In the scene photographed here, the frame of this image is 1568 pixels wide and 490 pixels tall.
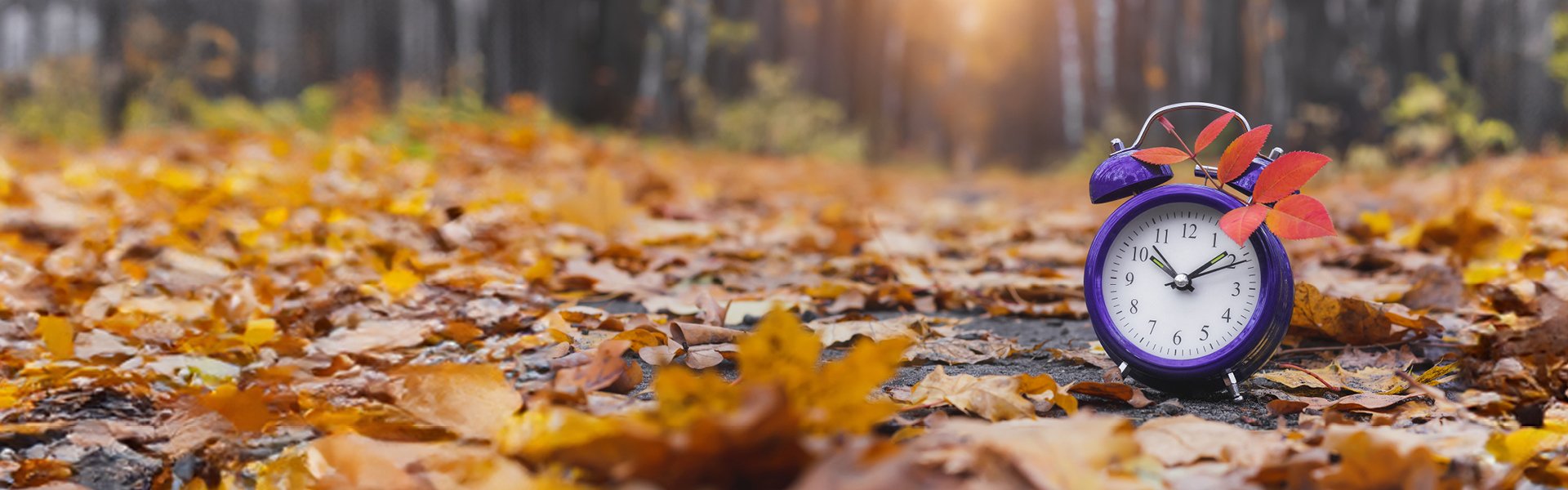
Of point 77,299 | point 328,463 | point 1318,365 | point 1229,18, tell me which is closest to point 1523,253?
point 1318,365

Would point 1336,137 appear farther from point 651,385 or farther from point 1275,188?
point 651,385

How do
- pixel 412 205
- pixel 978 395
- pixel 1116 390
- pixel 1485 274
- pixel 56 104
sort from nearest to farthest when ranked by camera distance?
pixel 978 395 < pixel 1116 390 < pixel 1485 274 < pixel 412 205 < pixel 56 104

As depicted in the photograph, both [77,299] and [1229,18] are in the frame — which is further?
[1229,18]

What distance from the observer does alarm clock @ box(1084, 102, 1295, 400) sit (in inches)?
54.5

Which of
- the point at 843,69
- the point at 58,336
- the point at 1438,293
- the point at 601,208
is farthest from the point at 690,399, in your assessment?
the point at 843,69

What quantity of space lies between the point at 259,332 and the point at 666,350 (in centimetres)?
80

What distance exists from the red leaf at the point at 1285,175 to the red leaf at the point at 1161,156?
0.11 metres

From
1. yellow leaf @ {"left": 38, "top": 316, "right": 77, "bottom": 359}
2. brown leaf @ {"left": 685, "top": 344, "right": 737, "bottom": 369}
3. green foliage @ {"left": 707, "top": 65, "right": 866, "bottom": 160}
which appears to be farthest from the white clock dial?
green foliage @ {"left": 707, "top": 65, "right": 866, "bottom": 160}

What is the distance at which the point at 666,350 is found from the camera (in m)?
1.53

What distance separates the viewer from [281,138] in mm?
5199

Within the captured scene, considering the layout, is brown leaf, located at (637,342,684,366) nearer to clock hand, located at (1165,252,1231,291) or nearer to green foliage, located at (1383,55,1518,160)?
clock hand, located at (1165,252,1231,291)

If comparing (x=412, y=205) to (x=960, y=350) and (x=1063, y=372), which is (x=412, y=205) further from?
(x=1063, y=372)

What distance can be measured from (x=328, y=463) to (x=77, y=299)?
55.9 inches

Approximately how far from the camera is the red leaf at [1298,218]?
1.31 metres
